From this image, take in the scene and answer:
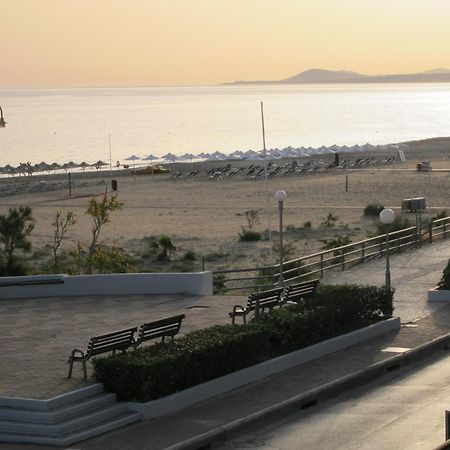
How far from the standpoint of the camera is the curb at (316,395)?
13.2 m

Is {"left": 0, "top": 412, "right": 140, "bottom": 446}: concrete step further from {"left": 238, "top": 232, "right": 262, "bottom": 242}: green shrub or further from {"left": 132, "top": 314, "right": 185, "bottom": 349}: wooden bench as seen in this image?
{"left": 238, "top": 232, "right": 262, "bottom": 242}: green shrub

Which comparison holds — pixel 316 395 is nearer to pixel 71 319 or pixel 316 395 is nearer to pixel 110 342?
pixel 110 342

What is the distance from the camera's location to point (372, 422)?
46.3 feet

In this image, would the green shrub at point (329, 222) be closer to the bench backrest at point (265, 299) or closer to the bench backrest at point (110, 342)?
the bench backrest at point (265, 299)

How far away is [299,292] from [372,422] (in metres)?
4.82

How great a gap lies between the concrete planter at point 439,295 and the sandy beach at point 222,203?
11.2 metres

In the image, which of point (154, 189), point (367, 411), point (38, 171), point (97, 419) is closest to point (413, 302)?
point (367, 411)

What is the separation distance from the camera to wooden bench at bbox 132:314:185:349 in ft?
49.5

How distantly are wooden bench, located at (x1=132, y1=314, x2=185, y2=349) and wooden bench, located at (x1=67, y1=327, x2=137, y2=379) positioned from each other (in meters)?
0.14

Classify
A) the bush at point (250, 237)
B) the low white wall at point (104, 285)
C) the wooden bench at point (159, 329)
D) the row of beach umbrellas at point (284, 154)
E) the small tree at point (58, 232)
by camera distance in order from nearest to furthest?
the wooden bench at point (159, 329) < the low white wall at point (104, 285) < the small tree at point (58, 232) < the bush at point (250, 237) < the row of beach umbrellas at point (284, 154)

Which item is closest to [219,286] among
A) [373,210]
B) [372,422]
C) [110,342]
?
[110,342]

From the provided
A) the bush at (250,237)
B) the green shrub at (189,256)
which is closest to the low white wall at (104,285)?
the green shrub at (189,256)

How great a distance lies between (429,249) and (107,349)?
17.3 metres

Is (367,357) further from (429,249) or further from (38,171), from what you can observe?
(38,171)
